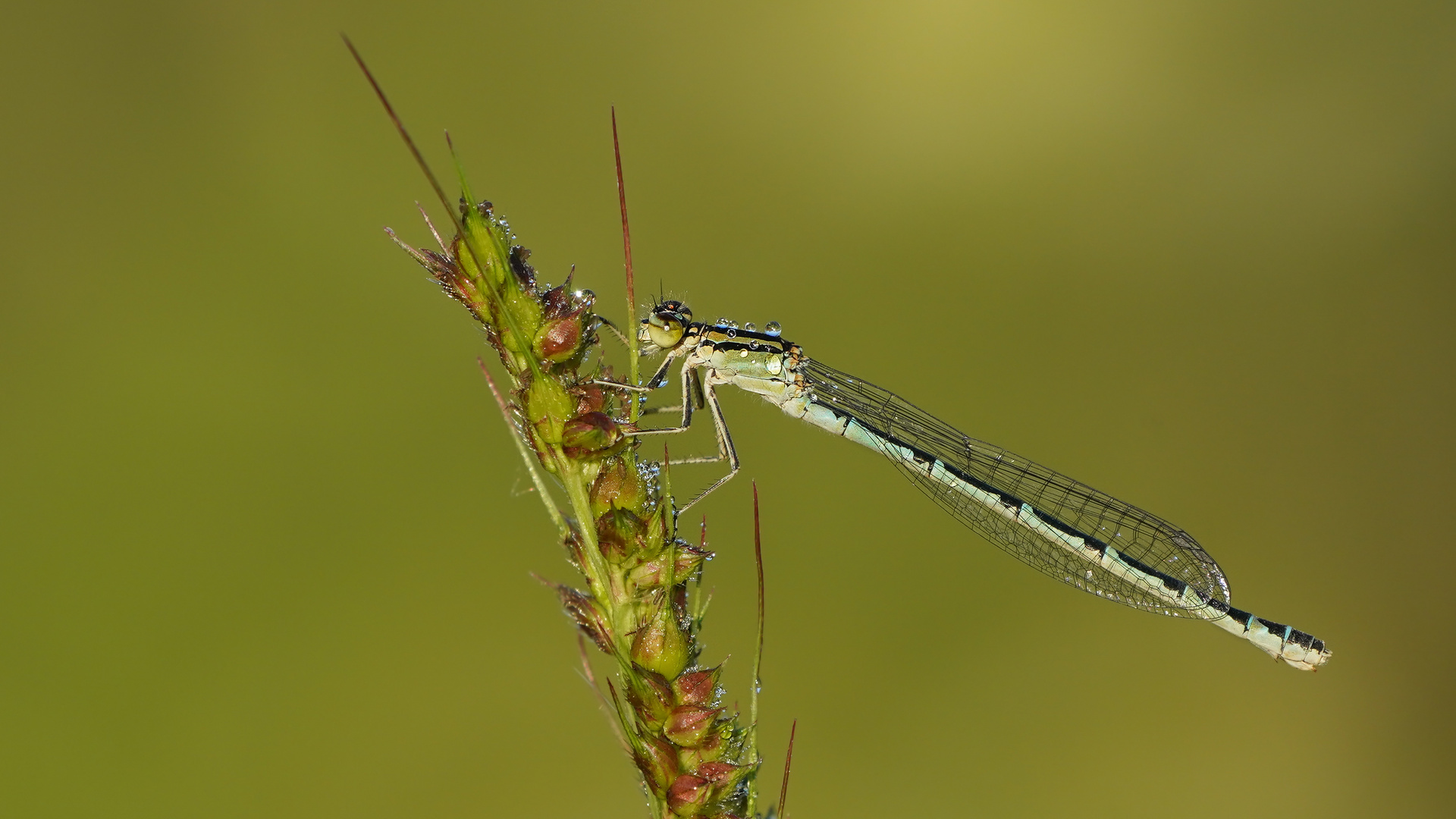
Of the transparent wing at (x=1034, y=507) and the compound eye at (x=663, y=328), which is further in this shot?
the transparent wing at (x=1034, y=507)

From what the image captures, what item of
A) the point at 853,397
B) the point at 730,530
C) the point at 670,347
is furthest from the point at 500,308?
the point at 730,530

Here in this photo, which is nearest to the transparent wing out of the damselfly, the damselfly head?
the damselfly

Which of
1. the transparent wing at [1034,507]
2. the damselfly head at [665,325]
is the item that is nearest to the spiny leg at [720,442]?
the damselfly head at [665,325]

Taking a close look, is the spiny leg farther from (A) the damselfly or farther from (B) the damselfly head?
(B) the damselfly head

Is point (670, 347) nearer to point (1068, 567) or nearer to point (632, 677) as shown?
point (632, 677)

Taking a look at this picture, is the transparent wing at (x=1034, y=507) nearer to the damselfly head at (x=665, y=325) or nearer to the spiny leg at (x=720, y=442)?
the spiny leg at (x=720, y=442)

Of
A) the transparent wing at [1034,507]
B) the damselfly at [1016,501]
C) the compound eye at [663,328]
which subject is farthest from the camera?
the transparent wing at [1034,507]
